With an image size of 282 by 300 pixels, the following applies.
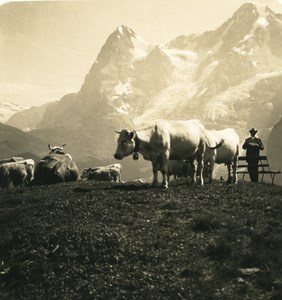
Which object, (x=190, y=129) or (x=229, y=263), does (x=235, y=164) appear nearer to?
(x=190, y=129)

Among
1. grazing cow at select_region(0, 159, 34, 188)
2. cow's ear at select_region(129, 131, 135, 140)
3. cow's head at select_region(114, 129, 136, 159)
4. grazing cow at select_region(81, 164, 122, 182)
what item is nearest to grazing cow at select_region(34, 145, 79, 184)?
grazing cow at select_region(0, 159, 34, 188)

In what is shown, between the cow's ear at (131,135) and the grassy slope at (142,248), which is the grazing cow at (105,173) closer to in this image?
the cow's ear at (131,135)

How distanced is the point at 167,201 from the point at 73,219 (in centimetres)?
431

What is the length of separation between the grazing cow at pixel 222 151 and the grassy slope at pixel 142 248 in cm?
641

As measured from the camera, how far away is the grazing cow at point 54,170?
32.4 metres

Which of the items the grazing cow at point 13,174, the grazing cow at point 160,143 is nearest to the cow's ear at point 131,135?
the grazing cow at point 160,143

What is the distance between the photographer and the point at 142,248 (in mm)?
16188

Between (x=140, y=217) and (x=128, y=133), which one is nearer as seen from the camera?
(x=140, y=217)

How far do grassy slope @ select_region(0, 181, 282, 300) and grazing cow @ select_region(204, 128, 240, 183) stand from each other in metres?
6.41

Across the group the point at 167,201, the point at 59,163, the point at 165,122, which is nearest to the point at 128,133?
the point at 165,122

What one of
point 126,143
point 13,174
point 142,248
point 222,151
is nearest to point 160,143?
point 126,143

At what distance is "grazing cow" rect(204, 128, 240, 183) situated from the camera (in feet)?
93.0

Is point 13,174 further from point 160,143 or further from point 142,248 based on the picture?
point 142,248

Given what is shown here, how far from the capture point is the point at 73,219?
18.9m
